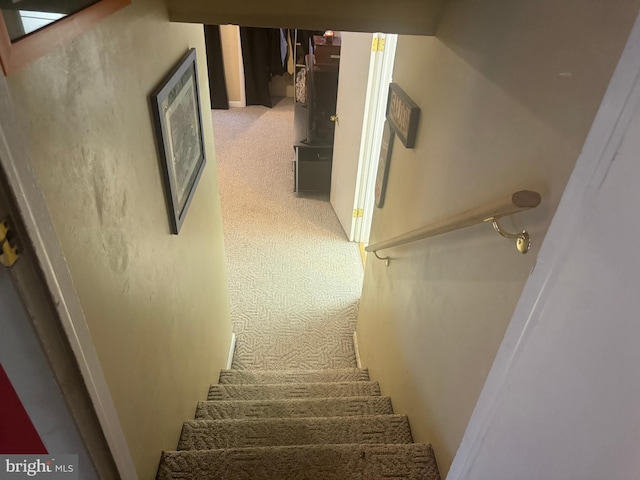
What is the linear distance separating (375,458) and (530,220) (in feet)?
3.37

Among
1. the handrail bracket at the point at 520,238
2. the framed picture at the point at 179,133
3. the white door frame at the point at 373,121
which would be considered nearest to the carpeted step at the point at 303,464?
the framed picture at the point at 179,133

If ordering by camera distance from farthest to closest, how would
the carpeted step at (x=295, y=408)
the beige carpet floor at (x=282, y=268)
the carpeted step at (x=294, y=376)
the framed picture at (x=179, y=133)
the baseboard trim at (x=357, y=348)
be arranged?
1. the beige carpet floor at (x=282, y=268)
2. the baseboard trim at (x=357, y=348)
3. the carpeted step at (x=294, y=376)
4. the carpeted step at (x=295, y=408)
5. the framed picture at (x=179, y=133)

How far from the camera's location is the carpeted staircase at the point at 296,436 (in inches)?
61.2

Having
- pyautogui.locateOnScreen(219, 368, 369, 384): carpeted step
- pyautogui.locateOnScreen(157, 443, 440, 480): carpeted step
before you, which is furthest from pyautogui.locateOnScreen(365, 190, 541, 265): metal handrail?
pyautogui.locateOnScreen(219, 368, 369, 384): carpeted step

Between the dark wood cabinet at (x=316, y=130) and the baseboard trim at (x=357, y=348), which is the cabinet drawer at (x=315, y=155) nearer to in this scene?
the dark wood cabinet at (x=316, y=130)

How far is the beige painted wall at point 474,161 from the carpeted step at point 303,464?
12 centimetres

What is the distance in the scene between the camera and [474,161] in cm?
131

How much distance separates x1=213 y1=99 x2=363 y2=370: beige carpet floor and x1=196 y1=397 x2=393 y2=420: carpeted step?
847mm

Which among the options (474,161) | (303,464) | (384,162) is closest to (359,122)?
(384,162)

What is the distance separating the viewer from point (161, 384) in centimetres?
155

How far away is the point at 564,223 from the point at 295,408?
164 centimetres

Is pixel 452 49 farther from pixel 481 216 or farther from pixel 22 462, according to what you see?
pixel 22 462

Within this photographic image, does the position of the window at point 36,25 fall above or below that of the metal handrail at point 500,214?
above

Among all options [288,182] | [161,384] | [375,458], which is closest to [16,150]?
[161,384]
